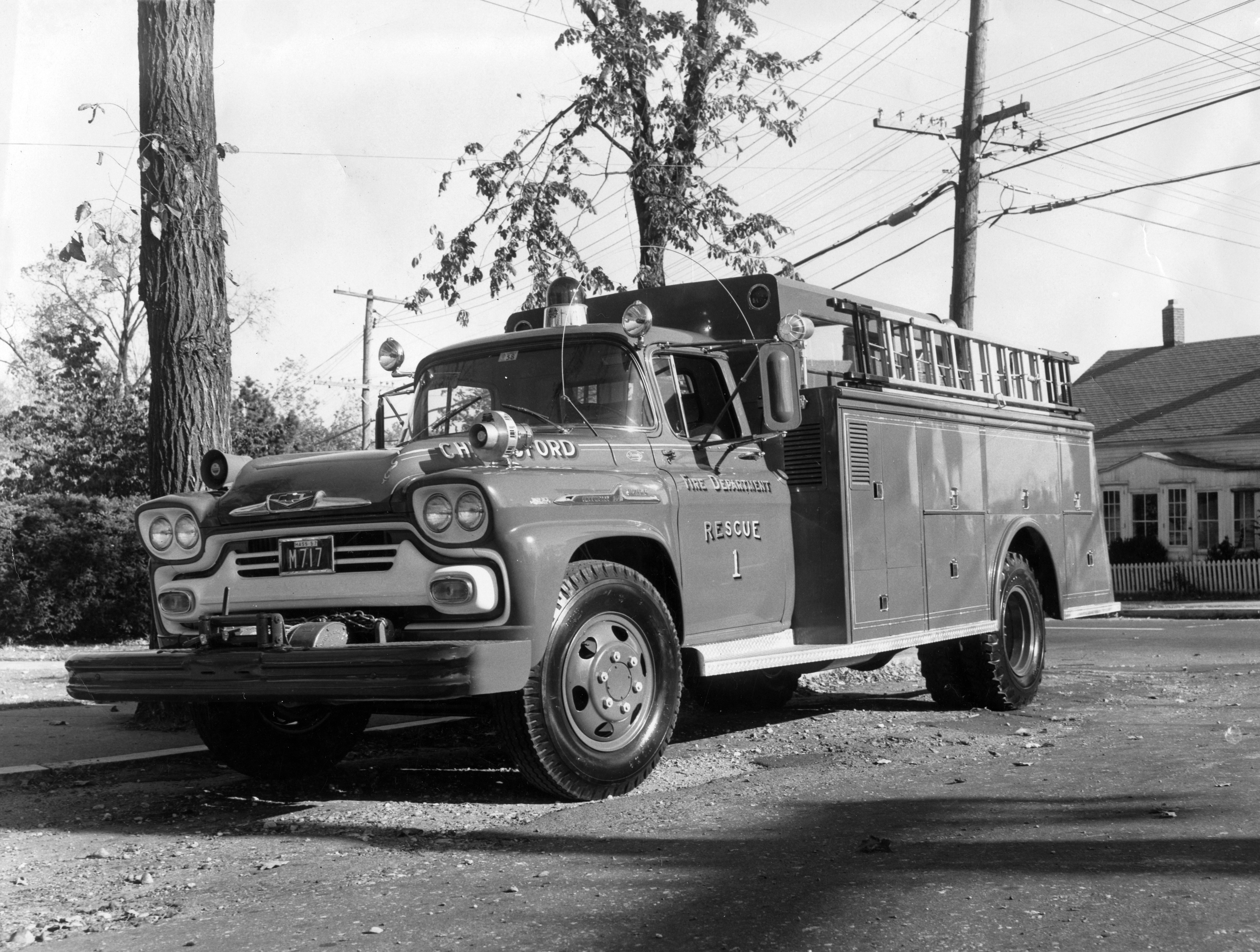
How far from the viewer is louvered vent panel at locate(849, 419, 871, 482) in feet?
26.9

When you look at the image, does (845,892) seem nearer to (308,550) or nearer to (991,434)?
(308,550)

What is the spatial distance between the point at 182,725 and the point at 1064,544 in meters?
6.85

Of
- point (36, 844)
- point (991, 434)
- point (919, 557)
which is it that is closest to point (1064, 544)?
point (991, 434)

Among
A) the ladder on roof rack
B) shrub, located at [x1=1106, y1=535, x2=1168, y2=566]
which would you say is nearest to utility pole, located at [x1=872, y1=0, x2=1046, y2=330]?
the ladder on roof rack

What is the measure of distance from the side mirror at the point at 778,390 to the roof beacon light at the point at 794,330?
6.6 inches

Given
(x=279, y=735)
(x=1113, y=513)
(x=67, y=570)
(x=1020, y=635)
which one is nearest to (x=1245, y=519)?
(x=1113, y=513)

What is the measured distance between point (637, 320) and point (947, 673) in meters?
4.24

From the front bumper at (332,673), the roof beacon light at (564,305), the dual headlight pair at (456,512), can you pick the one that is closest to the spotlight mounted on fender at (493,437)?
the dual headlight pair at (456,512)

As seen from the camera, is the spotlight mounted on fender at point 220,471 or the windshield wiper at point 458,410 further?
the windshield wiper at point 458,410

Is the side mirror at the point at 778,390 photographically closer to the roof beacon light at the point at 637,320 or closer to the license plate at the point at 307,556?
the roof beacon light at the point at 637,320

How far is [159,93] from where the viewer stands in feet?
30.4

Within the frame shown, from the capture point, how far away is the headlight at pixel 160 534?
6.63 m

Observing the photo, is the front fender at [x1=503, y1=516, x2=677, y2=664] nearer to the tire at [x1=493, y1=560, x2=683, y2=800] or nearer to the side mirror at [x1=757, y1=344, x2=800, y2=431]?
the tire at [x1=493, y1=560, x2=683, y2=800]

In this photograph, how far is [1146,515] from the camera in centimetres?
3394
